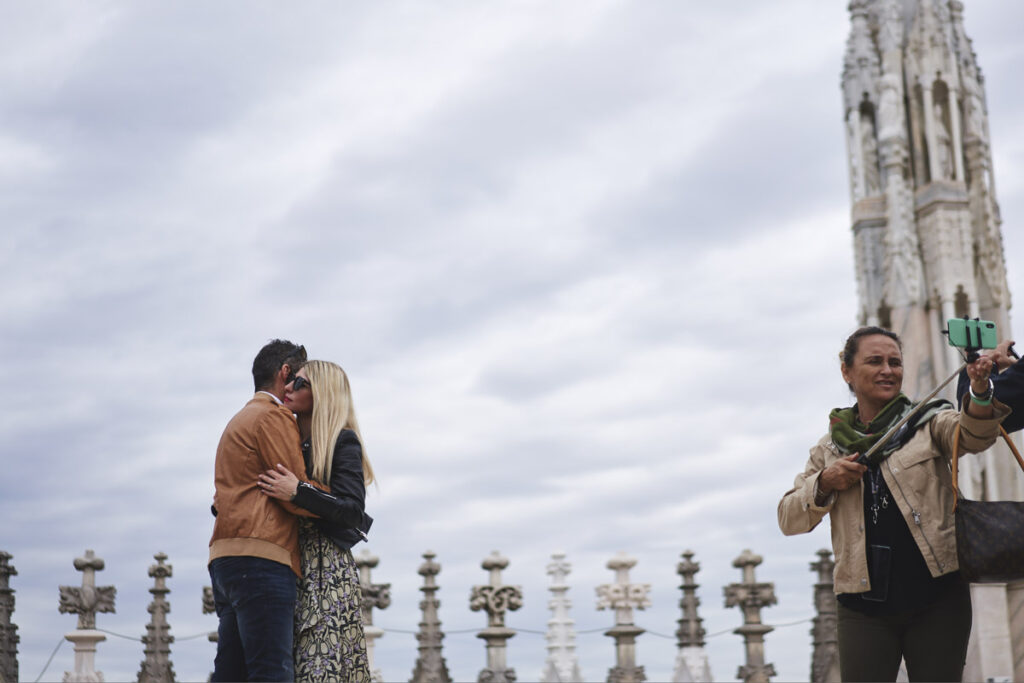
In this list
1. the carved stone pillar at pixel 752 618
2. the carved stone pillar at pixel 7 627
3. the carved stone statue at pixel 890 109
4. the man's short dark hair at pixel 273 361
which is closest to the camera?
the man's short dark hair at pixel 273 361

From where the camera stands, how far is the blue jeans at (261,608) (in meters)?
4.20

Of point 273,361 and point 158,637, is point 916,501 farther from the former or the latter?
point 158,637

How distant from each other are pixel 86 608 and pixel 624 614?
8090 mm

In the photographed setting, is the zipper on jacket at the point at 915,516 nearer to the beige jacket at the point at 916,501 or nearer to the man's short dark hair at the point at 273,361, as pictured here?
the beige jacket at the point at 916,501

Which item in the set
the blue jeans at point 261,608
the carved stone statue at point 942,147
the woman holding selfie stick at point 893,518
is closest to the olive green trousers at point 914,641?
the woman holding selfie stick at point 893,518

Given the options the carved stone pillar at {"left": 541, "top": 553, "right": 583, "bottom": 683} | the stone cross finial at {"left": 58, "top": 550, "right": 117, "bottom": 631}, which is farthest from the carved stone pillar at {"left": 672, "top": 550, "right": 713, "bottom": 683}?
the stone cross finial at {"left": 58, "top": 550, "right": 117, "bottom": 631}

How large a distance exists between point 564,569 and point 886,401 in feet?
47.8

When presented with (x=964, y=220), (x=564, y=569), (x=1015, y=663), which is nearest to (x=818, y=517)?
(x=1015, y=663)

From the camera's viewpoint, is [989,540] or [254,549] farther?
[254,549]

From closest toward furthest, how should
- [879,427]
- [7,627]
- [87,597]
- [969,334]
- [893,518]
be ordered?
1. [969,334]
2. [893,518]
3. [879,427]
4. [7,627]
5. [87,597]

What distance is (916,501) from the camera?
162 inches

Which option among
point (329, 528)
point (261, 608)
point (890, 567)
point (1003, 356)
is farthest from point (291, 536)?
point (1003, 356)

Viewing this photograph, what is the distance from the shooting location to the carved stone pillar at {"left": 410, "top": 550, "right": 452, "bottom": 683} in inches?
720

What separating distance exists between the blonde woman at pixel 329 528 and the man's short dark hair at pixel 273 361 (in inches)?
4.4
